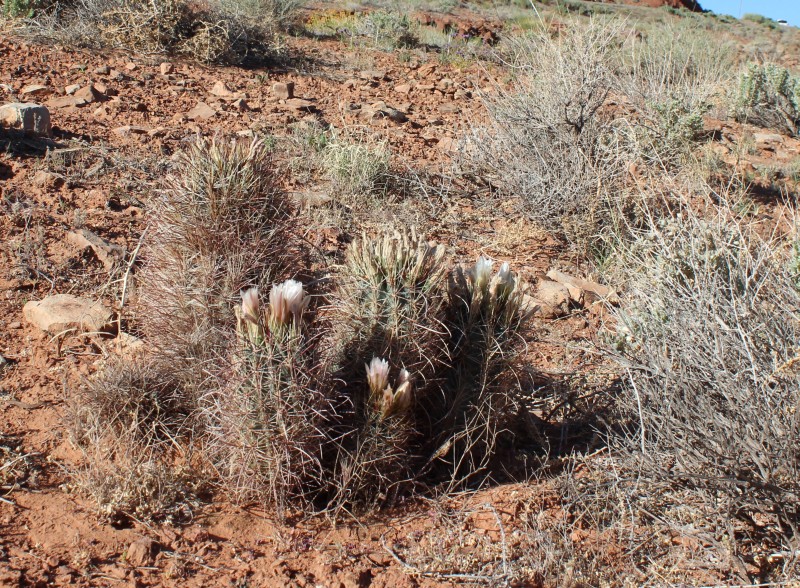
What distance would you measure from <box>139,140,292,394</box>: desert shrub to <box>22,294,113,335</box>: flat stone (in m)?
1.11

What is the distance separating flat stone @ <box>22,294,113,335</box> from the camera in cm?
413

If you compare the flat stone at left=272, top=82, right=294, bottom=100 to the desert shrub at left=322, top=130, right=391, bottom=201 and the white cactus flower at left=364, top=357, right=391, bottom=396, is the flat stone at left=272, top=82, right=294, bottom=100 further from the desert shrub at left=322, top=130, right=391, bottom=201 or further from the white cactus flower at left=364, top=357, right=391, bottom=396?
the white cactus flower at left=364, top=357, right=391, bottom=396

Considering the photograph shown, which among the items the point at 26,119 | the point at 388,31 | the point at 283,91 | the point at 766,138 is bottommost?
the point at 26,119

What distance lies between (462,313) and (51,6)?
23.4ft

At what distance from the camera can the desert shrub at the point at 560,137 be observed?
6203 millimetres

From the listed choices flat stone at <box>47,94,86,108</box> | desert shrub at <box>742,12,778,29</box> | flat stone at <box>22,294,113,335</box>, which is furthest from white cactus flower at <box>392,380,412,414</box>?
desert shrub at <box>742,12,778,29</box>

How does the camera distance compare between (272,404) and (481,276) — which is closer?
(272,404)

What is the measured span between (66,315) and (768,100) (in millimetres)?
9311

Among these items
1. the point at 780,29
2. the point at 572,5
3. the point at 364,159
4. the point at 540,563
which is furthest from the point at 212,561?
the point at 780,29

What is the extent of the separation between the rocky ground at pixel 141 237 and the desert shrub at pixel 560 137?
302 millimetres

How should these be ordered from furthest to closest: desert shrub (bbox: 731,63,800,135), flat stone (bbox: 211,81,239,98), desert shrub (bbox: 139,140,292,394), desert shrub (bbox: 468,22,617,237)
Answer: desert shrub (bbox: 731,63,800,135) → flat stone (bbox: 211,81,239,98) → desert shrub (bbox: 468,22,617,237) → desert shrub (bbox: 139,140,292,394)

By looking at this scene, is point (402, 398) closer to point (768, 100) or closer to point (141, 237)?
point (141, 237)

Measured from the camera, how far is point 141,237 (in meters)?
3.72

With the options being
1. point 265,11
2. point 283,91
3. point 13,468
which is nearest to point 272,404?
point 13,468
